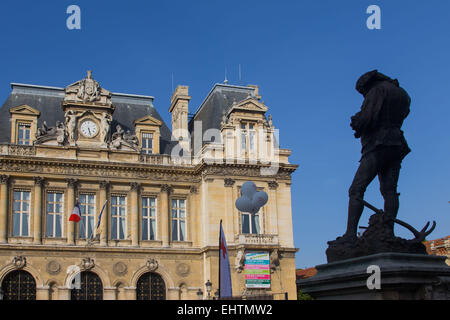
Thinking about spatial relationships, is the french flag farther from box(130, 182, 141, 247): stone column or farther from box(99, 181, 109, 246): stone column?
box(130, 182, 141, 247): stone column

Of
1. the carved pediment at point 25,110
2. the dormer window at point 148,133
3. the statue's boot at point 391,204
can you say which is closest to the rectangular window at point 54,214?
the carved pediment at point 25,110

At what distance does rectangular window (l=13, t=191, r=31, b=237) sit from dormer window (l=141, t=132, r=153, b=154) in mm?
7711

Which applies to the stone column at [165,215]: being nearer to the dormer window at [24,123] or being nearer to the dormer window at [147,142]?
the dormer window at [147,142]

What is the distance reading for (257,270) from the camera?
113ft

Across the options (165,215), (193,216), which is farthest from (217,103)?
(165,215)

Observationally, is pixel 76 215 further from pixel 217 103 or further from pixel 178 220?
pixel 217 103

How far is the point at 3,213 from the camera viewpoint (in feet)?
108

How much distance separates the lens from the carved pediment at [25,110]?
35.3 metres

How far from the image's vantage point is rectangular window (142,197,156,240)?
117ft

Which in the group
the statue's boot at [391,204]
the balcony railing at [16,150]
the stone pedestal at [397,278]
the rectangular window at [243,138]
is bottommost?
the stone pedestal at [397,278]

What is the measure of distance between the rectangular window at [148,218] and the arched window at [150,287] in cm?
232
